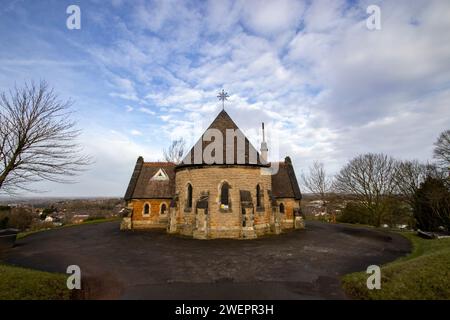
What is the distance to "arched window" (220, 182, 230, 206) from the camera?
55.9 feet

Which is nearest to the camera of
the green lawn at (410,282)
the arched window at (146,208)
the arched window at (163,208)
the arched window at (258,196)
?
the green lawn at (410,282)

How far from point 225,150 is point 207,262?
889cm

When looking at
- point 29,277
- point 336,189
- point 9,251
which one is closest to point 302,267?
point 29,277

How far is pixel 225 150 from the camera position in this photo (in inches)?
701

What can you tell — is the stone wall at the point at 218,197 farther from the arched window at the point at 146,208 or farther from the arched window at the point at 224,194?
the arched window at the point at 146,208

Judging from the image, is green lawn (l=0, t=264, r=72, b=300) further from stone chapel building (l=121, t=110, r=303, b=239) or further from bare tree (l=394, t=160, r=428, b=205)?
bare tree (l=394, t=160, r=428, b=205)

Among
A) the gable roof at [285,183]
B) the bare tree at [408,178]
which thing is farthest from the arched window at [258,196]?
the bare tree at [408,178]

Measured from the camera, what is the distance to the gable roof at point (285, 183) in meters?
21.7

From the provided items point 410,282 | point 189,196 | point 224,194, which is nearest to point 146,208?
point 189,196

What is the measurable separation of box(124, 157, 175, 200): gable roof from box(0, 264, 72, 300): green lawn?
13337mm

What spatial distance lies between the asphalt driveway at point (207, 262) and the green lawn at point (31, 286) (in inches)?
30.6

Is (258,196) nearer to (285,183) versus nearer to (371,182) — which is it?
(285,183)

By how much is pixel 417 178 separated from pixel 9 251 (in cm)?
3780
